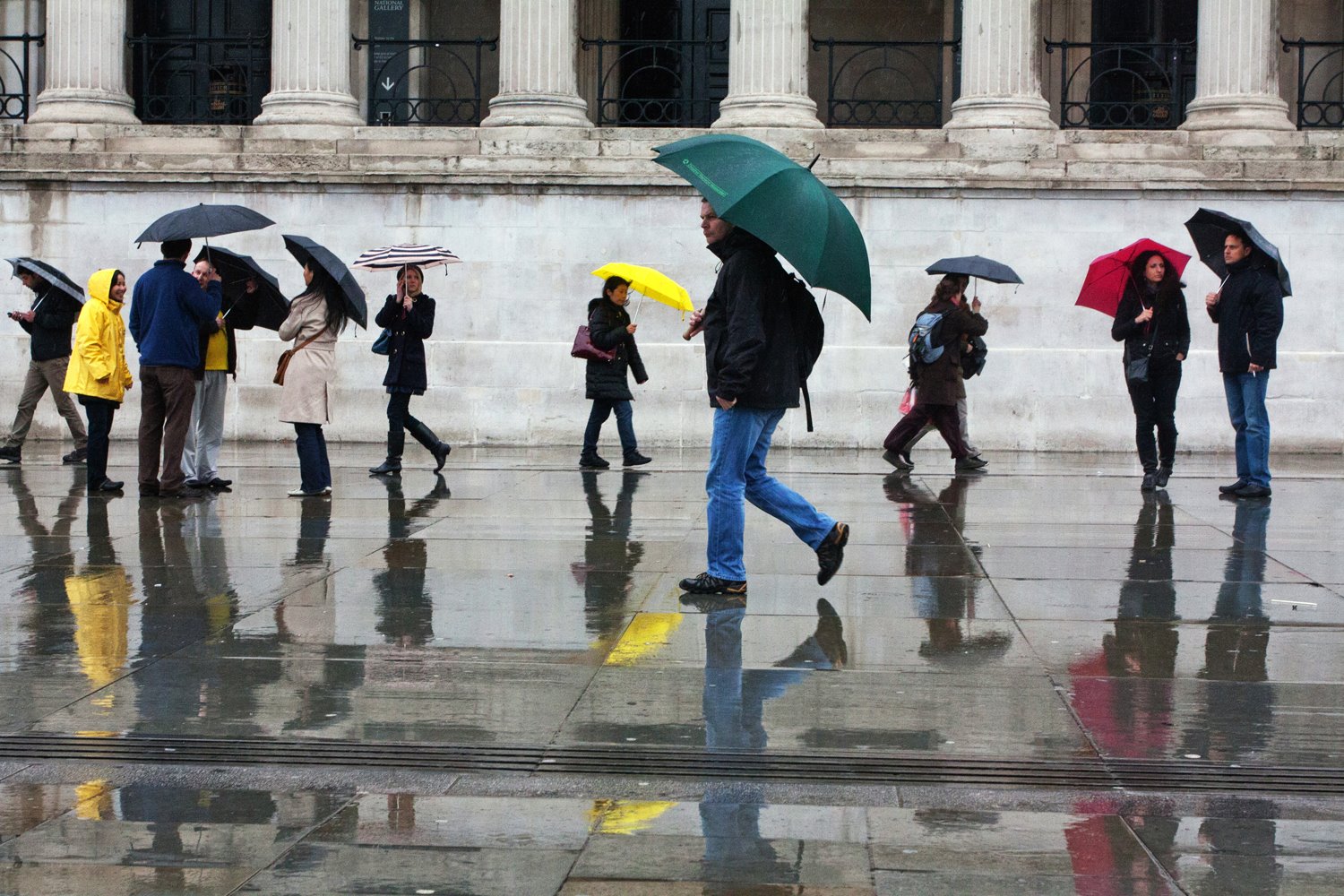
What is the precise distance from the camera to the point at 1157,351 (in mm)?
13961

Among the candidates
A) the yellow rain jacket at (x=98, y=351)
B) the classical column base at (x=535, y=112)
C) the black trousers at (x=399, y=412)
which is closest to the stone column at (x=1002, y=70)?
the classical column base at (x=535, y=112)

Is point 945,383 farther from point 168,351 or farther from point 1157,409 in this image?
point 168,351

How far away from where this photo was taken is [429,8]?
24.3 m

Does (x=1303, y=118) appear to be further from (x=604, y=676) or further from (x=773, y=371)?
(x=604, y=676)

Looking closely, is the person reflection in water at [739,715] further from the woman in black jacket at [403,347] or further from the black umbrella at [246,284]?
the woman in black jacket at [403,347]

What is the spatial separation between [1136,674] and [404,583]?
364 centimetres

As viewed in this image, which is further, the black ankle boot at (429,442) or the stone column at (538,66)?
the stone column at (538,66)

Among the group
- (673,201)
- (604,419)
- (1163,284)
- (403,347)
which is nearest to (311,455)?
(403,347)

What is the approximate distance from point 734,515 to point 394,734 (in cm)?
298

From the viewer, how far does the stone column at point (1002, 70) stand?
1936cm

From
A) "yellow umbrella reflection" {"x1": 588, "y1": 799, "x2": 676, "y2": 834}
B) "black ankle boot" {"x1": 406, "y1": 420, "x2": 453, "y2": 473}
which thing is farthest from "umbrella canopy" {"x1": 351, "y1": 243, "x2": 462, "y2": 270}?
"yellow umbrella reflection" {"x1": 588, "y1": 799, "x2": 676, "y2": 834}

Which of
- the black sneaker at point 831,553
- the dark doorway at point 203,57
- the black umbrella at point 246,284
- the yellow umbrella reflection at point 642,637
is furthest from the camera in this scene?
the dark doorway at point 203,57

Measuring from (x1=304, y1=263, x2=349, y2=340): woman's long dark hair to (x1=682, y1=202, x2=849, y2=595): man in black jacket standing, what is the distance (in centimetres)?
501

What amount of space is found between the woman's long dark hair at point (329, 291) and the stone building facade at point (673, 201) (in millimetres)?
6198
